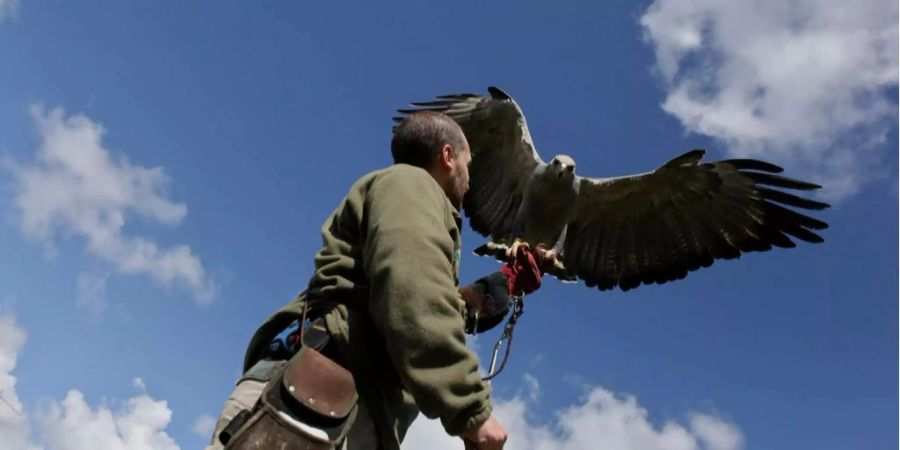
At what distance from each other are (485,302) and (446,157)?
542 millimetres

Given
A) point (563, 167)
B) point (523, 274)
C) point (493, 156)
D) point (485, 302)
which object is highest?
point (493, 156)

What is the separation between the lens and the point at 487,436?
1726 mm

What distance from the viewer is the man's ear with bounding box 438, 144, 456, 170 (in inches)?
88.9

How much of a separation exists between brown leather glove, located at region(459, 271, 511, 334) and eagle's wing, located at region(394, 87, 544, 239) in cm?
542

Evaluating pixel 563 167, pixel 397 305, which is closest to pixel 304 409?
pixel 397 305

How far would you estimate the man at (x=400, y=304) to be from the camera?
5.56 ft

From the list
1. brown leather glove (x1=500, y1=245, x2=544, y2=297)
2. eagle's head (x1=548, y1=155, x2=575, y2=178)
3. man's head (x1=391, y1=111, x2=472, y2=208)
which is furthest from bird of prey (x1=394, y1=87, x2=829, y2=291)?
man's head (x1=391, y1=111, x2=472, y2=208)

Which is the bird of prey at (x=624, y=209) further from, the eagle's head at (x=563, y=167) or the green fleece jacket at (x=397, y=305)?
the green fleece jacket at (x=397, y=305)

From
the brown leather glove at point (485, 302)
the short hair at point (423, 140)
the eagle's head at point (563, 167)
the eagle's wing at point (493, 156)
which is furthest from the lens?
the eagle's wing at point (493, 156)

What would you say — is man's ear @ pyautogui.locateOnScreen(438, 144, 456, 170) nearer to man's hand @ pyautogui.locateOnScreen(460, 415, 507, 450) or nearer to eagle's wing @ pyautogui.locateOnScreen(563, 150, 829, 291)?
man's hand @ pyautogui.locateOnScreen(460, 415, 507, 450)

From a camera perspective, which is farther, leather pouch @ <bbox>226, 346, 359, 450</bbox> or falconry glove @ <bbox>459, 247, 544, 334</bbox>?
falconry glove @ <bbox>459, 247, 544, 334</bbox>

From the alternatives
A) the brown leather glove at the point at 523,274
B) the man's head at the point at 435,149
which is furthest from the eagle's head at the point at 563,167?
the man's head at the point at 435,149

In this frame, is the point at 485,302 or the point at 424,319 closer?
the point at 424,319

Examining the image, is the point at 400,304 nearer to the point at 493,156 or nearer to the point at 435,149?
the point at 435,149
